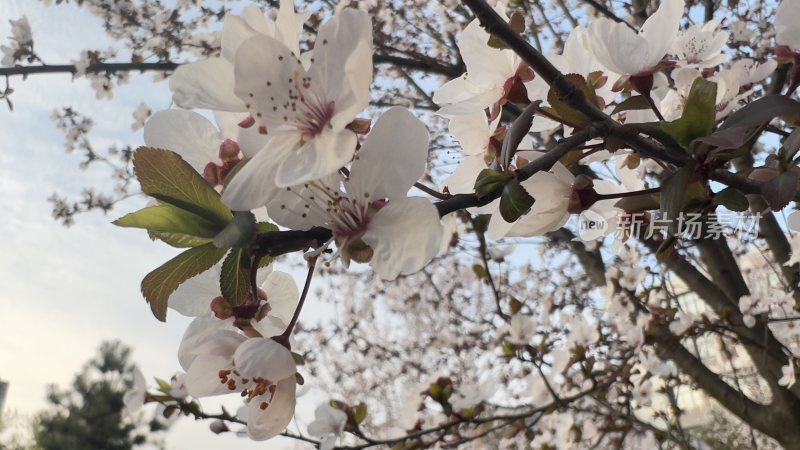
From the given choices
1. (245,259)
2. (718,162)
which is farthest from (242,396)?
(718,162)

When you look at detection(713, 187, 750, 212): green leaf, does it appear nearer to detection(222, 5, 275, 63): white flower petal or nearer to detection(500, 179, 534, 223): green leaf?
detection(500, 179, 534, 223): green leaf

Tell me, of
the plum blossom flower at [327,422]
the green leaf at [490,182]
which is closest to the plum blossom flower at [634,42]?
the green leaf at [490,182]

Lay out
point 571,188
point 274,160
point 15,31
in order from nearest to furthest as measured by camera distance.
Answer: point 274,160 < point 571,188 < point 15,31

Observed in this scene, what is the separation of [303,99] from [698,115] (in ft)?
0.89

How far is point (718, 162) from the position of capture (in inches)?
17.5

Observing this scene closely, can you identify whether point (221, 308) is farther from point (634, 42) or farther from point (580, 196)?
point (634, 42)

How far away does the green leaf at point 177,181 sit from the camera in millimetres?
390

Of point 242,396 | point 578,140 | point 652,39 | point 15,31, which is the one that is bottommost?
point 242,396

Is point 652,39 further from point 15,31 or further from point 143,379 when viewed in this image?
point 15,31

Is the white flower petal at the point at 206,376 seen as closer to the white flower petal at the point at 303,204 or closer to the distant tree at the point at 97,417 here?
the white flower petal at the point at 303,204

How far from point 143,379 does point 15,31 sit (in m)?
1.53

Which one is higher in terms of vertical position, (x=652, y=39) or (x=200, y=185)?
(x=652, y=39)

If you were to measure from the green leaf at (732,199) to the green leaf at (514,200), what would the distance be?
172 millimetres

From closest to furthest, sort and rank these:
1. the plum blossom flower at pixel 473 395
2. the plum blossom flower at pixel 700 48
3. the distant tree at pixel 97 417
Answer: the plum blossom flower at pixel 700 48
the plum blossom flower at pixel 473 395
the distant tree at pixel 97 417
